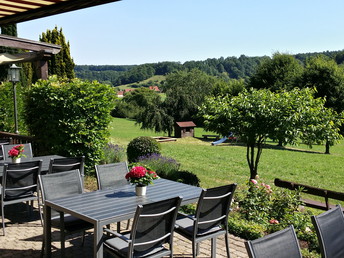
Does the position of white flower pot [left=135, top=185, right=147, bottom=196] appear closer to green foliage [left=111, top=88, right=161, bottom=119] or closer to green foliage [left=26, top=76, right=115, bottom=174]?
green foliage [left=26, top=76, right=115, bottom=174]

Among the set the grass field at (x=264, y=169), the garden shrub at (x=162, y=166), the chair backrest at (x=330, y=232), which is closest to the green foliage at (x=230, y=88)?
the grass field at (x=264, y=169)

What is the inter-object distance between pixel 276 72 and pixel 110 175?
3296 centimetres

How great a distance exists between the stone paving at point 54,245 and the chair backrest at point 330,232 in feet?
5.41

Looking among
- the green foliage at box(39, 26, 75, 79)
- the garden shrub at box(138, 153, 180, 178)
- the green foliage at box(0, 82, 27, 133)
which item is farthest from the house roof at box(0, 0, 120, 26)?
the green foliage at box(39, 26, 75, 79)

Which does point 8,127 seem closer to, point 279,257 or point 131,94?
point 279,257

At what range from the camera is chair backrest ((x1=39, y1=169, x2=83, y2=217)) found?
4.57m

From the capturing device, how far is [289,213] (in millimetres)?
6309

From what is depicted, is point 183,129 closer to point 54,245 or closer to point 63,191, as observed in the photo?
point 54,245

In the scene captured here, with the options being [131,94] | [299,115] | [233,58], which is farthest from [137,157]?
[233,58]

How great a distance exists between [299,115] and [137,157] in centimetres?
571

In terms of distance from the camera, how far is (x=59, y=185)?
15.5 ft

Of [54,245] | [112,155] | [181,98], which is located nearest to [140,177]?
[54,245]

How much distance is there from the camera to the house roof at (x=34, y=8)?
3300 mm

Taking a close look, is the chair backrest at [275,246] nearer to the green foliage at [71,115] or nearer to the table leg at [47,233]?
the table leg at [47,233]
